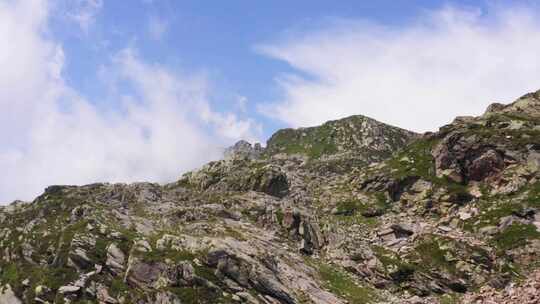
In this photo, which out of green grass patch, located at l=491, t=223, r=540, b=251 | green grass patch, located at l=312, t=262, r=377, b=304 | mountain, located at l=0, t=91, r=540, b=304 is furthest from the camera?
green grass patch, located at l=491, t=223, r=540, b=251

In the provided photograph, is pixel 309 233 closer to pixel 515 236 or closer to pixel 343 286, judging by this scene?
pixel 343 286

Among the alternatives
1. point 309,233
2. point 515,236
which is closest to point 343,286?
point 309,233

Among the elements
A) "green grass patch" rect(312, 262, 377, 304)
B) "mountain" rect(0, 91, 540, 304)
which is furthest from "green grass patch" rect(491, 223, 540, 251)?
"green grass patch" rect(312, 262, 377, 304)

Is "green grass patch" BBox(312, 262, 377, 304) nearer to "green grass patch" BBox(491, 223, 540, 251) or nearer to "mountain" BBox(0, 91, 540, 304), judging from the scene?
"mountain" BBox(0, 91, 540, 304)

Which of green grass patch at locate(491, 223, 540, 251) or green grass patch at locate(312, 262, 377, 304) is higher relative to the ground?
green grass patch at locate(491, 223, 540, 251)

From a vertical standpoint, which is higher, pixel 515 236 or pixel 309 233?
pixel 309 233

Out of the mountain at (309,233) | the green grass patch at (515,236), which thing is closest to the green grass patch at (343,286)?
the mountain at (309,233)

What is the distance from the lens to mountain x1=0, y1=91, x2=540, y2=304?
51.0m

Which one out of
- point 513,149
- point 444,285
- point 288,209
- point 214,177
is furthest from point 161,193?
point 513,149

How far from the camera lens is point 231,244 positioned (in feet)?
194

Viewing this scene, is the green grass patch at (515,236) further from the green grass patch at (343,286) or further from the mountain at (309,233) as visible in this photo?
the green grass patch at (343,286)

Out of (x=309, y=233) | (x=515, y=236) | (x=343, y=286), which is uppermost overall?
(x=309, y=233)

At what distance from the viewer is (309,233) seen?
73.6m

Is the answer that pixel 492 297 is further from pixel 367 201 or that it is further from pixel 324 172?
pixel 324 172
